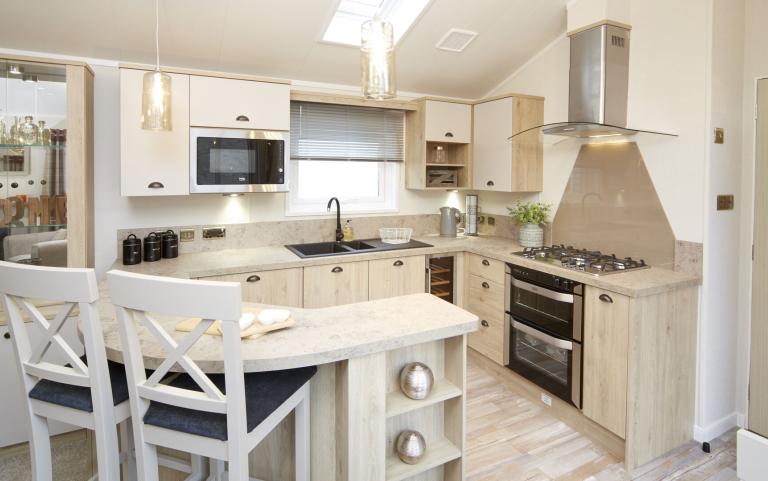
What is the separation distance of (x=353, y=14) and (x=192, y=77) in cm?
121

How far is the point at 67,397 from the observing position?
1450 mm

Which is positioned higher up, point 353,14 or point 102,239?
point 353,14

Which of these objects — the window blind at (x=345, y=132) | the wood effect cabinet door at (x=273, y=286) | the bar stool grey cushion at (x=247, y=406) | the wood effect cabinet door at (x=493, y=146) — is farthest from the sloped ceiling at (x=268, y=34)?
the bar stool grey cushion at (x=247, y=406)

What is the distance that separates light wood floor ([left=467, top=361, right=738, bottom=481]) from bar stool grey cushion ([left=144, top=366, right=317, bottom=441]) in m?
1.34

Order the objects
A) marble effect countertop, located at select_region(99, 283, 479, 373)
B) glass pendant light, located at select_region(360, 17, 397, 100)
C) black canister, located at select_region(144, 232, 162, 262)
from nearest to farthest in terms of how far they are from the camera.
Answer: marble effect countertop, located at select_region(99, 283, 479, 373), glass pendant light, located at select_region(360, 17, 397, 100), black canister, located at select_region(144, 232, 162, 262)

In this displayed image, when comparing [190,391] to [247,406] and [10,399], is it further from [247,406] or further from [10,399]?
[10,399]

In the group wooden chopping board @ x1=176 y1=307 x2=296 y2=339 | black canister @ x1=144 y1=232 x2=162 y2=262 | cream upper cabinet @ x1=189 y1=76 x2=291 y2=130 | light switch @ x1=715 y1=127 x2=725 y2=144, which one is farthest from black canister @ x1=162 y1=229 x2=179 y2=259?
light switch @ x1=715 y1=127 x2=725 y2=144

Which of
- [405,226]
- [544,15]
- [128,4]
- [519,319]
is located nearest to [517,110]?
[544,15]

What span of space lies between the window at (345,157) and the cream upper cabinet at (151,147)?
3.06 ft

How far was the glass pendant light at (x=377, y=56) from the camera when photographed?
1.67 meters

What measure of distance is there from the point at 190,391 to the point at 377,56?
132 cm

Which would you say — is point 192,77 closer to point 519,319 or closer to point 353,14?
point 353,14

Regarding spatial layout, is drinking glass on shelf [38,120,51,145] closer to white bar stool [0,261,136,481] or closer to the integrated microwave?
the integrated microwave

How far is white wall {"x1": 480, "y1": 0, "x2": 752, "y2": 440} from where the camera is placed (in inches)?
101
